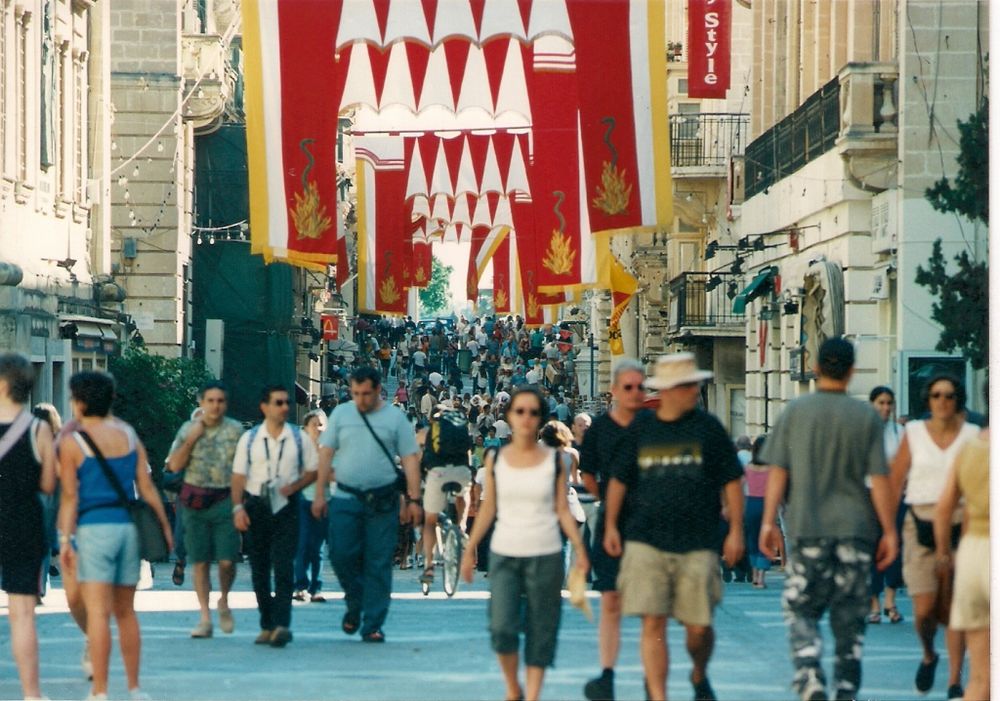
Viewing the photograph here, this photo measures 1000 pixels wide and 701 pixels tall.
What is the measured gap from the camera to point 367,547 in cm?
1412

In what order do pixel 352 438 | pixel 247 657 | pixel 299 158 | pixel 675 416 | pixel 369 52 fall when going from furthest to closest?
pixel 369 52, pixel 299 158, pixel 352 438, pixel 247 657, pixel 675 416

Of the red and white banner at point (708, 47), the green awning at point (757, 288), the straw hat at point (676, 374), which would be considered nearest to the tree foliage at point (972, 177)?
the red and white banner at point (708, 47)

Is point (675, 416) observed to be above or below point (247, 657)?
above

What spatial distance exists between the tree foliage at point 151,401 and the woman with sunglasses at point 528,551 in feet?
55.7

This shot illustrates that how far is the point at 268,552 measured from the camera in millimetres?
14102

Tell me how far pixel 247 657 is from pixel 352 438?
165 cm

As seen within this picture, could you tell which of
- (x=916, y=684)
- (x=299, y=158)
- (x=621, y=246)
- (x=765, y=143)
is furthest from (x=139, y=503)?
(x=621, y=246)

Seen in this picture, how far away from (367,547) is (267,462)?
86 centimetres

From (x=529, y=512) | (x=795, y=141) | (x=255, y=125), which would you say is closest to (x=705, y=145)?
(x=795, y=141)

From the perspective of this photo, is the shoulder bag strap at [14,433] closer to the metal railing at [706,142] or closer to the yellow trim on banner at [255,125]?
the yellow trim on banner at [255,125]

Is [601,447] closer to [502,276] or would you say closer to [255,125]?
[255,125]

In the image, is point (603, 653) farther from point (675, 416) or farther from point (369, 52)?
point (369, 52)

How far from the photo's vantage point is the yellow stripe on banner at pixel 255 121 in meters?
18.3

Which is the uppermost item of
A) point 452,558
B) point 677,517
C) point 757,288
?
point 757,288
